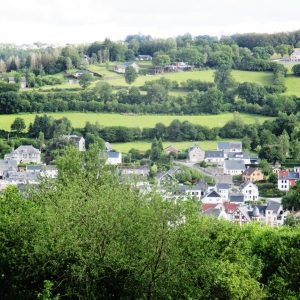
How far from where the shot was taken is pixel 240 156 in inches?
1216

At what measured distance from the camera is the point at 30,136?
34.2 m

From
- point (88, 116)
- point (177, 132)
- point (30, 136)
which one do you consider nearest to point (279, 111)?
point (177, 132)

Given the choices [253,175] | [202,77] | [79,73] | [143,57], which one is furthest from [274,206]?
[143,57]

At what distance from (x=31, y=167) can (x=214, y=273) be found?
72.3 ft

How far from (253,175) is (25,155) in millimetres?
9217

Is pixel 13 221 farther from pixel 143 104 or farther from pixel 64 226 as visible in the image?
pixel 143 104

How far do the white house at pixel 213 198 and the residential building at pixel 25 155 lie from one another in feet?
28.2

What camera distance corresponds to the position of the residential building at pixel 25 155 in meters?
30.9

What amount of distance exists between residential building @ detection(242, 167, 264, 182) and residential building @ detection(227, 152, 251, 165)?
2078 millimetres

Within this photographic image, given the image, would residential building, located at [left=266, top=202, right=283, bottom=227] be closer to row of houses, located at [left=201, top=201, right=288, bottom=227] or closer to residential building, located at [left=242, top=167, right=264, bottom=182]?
row of houses, located at [left=201, top=201, right=288, bottom=227]

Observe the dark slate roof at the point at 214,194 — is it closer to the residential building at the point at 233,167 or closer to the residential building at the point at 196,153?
the residential building at the point at 233,167

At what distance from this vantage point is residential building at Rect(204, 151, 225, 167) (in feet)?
102

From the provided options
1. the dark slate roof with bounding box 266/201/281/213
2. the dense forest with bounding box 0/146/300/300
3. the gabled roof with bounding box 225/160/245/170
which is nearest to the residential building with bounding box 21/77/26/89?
the gabled roof with bounding box 225/160/245/170

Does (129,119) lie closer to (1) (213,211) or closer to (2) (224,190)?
(2) (224,190)
